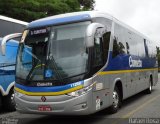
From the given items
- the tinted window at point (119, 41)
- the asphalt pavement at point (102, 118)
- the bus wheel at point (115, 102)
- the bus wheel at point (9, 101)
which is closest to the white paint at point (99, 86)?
the asphalt pavement at point (102, 118)

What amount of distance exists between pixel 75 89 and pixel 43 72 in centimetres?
99

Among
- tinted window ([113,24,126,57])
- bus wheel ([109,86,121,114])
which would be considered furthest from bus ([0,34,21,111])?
tinted window ([113,24,126,57])

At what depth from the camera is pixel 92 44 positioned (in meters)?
9.01

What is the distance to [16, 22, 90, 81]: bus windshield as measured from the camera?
904cm

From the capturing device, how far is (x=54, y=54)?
9.27 m

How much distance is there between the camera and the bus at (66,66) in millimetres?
8859

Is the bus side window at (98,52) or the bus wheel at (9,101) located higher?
the bus side window at (98,52)

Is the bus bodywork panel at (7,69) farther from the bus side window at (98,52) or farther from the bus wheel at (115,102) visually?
the bus side window at (98,52)

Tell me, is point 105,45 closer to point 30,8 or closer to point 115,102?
point 115,102

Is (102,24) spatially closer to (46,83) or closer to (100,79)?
(100,79)

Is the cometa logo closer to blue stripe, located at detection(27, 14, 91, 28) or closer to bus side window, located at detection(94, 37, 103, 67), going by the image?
bus side window, located at detection(94, 37, 103, 67)

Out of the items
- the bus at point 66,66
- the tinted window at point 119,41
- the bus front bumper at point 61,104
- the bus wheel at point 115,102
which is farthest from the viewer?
the tinted window at point 119,41

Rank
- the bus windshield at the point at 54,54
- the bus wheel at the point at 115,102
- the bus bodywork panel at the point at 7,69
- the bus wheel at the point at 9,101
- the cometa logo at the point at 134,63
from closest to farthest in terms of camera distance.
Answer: the bus windshield at the point at 54,54 → the bus wheel at the point at 115,102 → the bus bodywork panel at the point at 7,69 → the bus wheel at the point at 9,101 → the cometa logo at the point at 134,63

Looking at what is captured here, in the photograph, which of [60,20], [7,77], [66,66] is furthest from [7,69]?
[66,66]
